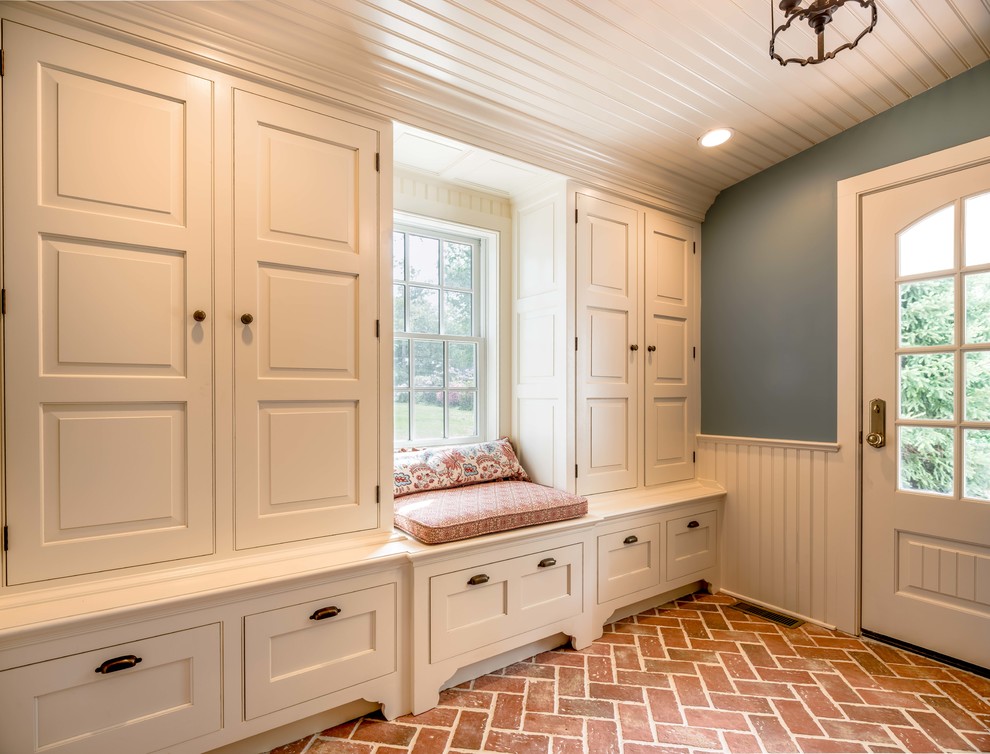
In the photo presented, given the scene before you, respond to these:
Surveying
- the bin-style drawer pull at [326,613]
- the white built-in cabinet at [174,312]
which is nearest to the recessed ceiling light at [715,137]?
the white built-in cabinet at [174,312]

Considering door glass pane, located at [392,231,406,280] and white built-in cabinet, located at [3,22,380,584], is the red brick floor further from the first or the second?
door glass pane, located at [392,231,406,280]

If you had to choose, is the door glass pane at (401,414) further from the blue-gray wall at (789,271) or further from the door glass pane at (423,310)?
Result: the blue-gray wall at (789,271)

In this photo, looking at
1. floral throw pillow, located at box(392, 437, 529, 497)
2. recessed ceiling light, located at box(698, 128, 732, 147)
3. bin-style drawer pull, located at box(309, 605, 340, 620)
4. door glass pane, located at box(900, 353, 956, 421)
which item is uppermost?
recessed ceiling light, located at box(698, 128, 732, 147)

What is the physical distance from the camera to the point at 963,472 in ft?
7.64

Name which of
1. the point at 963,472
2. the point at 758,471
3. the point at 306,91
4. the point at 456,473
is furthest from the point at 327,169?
Answer: the point at 963,472

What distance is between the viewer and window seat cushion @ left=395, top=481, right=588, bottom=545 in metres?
2.09

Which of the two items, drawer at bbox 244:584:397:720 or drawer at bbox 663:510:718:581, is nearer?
drawer at bbox 244:584:397:720

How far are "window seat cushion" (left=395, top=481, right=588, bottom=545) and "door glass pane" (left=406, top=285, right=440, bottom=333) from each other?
0.99m

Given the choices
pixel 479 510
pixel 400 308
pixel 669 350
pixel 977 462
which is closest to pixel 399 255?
pixel 400 308

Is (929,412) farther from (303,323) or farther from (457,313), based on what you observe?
(303,323)

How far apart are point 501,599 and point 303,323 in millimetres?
1479

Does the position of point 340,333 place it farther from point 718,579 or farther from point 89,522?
point 718,579

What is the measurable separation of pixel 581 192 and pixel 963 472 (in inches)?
92.2

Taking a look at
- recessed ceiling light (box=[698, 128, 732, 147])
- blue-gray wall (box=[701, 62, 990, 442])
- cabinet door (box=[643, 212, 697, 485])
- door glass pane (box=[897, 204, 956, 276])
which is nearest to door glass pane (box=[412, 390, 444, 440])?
cabinet door (box=[643, 212, 697, 485])
